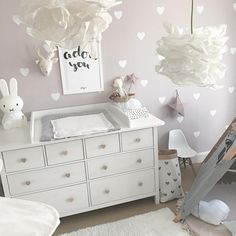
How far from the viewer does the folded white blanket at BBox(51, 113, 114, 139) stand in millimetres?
2004

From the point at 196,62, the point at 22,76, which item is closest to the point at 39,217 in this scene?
the point at 196,62

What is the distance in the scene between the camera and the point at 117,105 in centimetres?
238

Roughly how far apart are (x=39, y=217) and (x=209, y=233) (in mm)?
1613

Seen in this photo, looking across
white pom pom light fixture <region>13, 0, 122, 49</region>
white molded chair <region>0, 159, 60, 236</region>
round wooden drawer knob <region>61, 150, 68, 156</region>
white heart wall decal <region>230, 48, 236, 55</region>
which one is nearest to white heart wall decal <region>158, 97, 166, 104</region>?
white heart wall decal <region>230, 48, 236, 55</region>

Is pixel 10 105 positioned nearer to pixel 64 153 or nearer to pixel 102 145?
pixel 64 153

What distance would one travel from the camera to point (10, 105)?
2158mm

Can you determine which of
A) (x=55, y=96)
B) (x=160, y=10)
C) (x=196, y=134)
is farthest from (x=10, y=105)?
(x=196, y=134)

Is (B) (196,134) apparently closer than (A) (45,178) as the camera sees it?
No

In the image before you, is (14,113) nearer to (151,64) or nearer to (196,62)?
(151,64)

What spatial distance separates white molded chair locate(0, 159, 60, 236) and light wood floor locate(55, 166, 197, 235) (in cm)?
145

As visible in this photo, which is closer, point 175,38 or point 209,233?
point 175,38

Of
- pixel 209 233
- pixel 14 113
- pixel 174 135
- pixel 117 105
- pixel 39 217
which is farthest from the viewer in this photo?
pixel 174 135

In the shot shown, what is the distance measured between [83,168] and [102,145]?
224 mm

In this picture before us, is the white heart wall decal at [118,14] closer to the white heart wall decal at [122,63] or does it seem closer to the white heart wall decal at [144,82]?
the white heart wall decal at [122,63]
